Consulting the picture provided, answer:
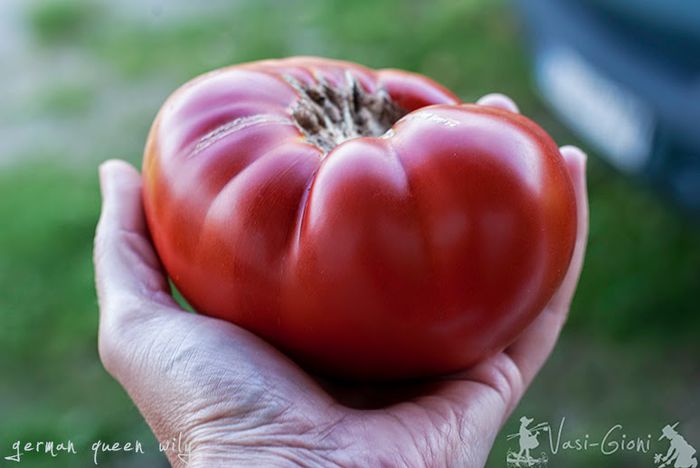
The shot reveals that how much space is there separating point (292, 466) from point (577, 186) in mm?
919

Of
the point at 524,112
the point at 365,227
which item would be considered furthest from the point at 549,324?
the point at 524,112

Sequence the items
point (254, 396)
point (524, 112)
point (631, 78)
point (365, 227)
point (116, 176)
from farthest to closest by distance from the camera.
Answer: point (524, 112) < point (631, 78) < point (116, 176) < point (254, 396) < point (365, 227)

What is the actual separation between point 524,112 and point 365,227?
7.87ft

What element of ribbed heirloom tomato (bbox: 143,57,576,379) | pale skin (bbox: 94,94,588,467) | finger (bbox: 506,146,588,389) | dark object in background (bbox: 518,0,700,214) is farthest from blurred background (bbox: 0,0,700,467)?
ribbed heirloom tomato (bbox: 143,57,576,379)

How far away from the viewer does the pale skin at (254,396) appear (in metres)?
1.59

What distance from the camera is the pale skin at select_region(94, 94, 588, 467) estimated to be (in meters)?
1.59

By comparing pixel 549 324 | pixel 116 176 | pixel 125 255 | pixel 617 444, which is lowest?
pixel 617 444

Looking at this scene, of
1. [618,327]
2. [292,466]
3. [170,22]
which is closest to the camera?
[292,466]

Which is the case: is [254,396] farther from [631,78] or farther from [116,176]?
[631,78]

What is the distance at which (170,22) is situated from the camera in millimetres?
4441

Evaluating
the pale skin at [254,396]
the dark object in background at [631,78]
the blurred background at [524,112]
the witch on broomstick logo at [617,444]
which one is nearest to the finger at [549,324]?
the pale skin at [254,396]

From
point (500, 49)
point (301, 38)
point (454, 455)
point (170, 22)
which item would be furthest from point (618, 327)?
point (170, 22)

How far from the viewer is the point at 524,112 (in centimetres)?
369

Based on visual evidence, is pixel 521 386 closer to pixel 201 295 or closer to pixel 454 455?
pixel 454 455
